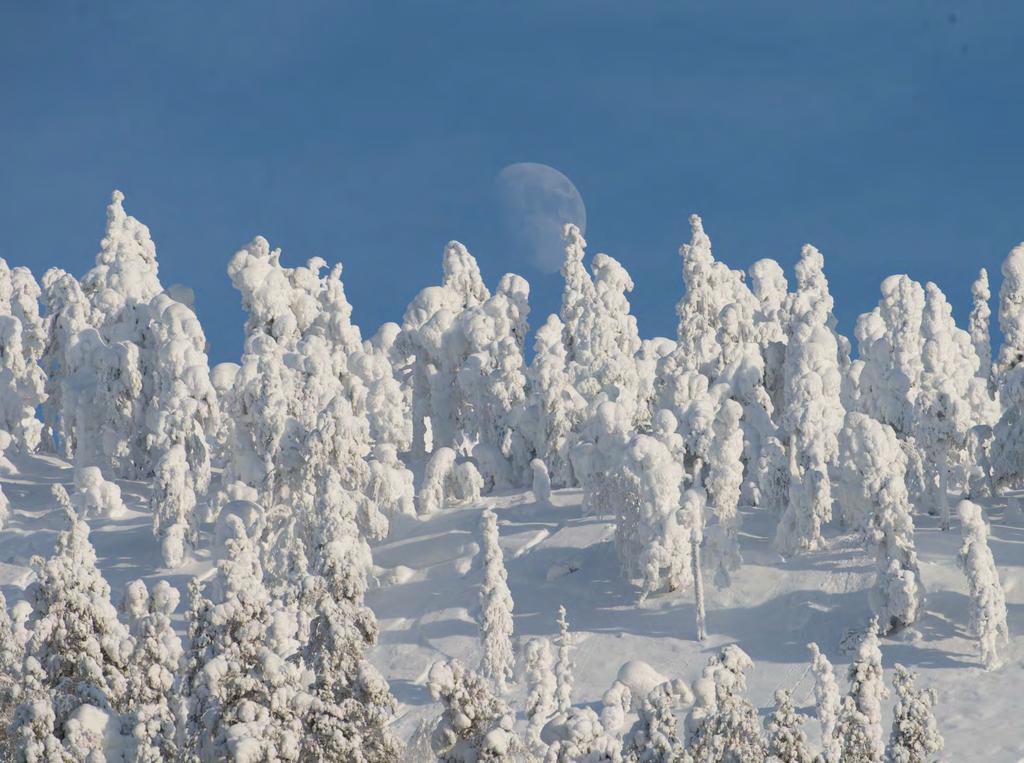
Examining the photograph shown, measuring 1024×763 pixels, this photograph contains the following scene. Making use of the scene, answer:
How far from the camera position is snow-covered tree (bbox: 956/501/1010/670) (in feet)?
158

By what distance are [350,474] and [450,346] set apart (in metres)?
16.8

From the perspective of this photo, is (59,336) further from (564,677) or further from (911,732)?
(911,732)

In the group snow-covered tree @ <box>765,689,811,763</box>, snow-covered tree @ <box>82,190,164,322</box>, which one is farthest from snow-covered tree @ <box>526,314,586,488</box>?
snow-covered tree @ <box>765,689,811,763</box>

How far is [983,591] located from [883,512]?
4628mm

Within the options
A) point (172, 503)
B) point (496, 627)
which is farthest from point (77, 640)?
point (172, 503)

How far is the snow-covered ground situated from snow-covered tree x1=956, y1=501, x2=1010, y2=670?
62cm

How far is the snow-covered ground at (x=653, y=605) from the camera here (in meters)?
48.2

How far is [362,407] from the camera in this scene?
70.4 m

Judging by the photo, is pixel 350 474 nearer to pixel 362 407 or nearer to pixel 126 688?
pixel 362 407

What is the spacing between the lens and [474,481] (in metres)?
66.0

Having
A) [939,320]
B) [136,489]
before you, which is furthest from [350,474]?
[939,320]

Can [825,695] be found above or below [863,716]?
above

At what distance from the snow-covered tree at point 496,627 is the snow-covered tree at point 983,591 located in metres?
13.2

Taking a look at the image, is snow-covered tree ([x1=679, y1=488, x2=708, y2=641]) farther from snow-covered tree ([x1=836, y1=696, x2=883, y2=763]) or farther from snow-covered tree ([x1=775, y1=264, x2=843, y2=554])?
snow-covered tree ([x1=836, y1=696, x2=883, y2=763])
